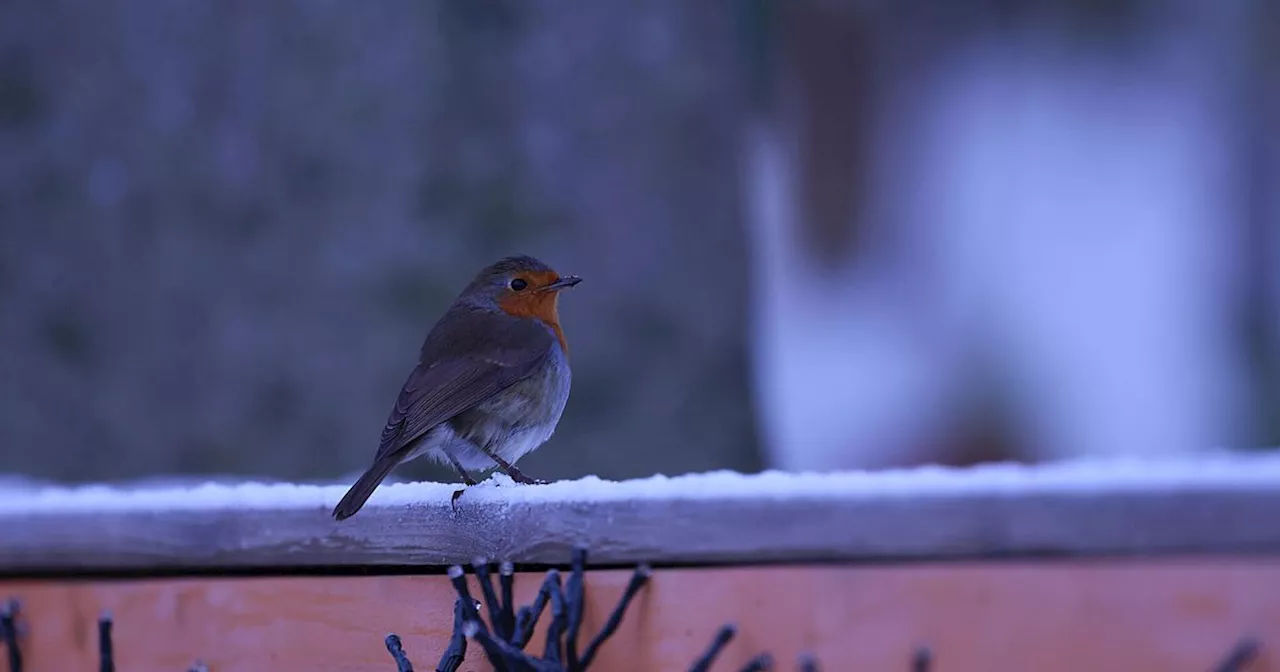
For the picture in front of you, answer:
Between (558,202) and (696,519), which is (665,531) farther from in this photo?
(558,202)

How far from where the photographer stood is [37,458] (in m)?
5.43

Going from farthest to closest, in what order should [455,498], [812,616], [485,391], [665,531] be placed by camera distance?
1. [485,391]
2. [455,498]
3. [665,531]
4. [812,616]

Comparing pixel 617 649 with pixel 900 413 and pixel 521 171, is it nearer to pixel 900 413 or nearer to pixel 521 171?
pixel 900 413

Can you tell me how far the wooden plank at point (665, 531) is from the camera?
3.34 ft

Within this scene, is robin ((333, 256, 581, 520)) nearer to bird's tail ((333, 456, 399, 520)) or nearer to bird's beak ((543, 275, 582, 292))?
bird's beak ((543, 275, 582, 292))

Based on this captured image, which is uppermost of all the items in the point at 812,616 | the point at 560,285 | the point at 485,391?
the point at 560,285

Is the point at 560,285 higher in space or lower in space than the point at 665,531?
higher

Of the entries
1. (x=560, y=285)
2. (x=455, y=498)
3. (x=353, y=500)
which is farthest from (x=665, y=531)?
(x=560, y=285)

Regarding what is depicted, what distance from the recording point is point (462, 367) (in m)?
2.62

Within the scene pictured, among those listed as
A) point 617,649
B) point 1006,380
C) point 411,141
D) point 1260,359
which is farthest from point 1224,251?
point 617,649

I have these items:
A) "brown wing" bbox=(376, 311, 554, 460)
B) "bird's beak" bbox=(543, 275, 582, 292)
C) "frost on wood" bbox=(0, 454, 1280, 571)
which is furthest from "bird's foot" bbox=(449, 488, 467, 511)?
"bird's beak" bbox=(543, 275, 582, 292)

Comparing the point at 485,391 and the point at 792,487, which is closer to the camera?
the point at 792,487

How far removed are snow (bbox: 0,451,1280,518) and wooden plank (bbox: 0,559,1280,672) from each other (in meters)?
0.06

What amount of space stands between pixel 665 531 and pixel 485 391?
1.36 meters
